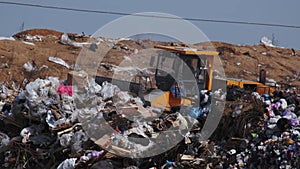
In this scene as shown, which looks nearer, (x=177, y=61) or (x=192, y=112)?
(x=192, y=112)

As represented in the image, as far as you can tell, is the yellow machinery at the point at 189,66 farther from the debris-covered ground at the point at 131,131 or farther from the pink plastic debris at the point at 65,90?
the pink plastic debris at the point at 65,90

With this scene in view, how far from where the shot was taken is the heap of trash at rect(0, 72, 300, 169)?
6398 millimetres

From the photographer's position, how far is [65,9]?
13047 millimetres

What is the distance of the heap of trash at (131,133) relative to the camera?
6.40 meters

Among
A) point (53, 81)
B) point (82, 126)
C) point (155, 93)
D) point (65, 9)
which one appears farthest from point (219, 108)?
point (65, 9)

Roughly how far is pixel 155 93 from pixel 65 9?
6028 millimetres

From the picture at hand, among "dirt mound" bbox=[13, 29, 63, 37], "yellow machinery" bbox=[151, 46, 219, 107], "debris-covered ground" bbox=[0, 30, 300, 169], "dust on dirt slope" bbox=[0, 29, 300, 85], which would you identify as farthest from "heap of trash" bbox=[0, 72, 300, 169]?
"dirt mound" bbox=[13, 29, 63, 37]

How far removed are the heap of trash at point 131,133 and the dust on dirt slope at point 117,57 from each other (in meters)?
6.10

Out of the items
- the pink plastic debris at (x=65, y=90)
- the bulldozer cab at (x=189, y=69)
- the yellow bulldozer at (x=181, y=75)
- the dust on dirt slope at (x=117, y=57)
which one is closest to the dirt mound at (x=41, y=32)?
the dust on dirt slope at (x=117, y=57)

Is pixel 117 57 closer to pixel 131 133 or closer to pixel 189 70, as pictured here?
pixel 189 70

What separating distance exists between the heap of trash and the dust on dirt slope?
610cm

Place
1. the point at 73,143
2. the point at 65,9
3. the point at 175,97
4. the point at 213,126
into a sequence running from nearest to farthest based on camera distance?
1. the point at 73,143
2. the point at 213,126
3. the point at 175,97
4. the point at 65,9

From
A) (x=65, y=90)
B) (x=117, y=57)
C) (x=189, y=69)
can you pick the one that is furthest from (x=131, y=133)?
(x=117, y=57)

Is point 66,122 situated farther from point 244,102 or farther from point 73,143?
point 244,102
